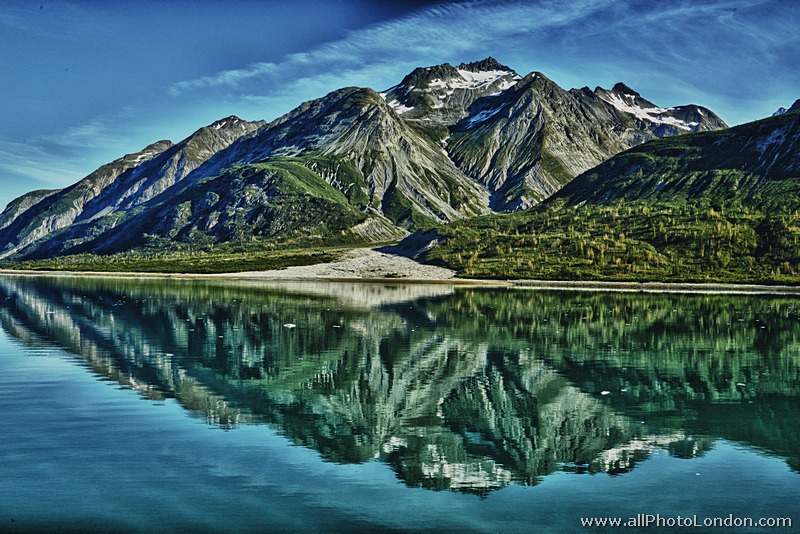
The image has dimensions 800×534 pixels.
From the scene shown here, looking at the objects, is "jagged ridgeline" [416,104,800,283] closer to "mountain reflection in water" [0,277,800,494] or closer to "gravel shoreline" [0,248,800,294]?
"gravel shoreline" [0,248,800,294]

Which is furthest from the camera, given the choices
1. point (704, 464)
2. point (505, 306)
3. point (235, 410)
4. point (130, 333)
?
point (505, 306)

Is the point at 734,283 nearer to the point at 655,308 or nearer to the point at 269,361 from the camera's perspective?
the point at 655,308

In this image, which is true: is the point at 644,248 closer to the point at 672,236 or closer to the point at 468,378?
the point at 672,236

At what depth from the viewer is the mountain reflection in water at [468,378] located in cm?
2297

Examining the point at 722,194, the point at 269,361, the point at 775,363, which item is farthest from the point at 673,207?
the point at 269,361

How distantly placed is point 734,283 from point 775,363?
8235cm

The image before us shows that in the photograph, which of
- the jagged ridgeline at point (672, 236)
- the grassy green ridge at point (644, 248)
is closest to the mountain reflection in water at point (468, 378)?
the grassy green ridge at point (644, 248)

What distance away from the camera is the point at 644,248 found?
456ft

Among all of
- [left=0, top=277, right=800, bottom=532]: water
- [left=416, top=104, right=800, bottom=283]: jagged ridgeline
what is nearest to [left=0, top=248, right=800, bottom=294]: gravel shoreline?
[left=416, top=104, right=800, bottom=283]: jagged ridgeline

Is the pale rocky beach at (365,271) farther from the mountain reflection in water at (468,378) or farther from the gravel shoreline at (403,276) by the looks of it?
the mountain reflection in water at (468,378)

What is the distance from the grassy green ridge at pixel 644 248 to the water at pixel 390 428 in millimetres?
75590

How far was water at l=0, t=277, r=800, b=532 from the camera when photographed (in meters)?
17.4

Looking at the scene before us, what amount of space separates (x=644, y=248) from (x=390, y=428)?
12457 cm

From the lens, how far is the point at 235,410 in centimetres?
2789
